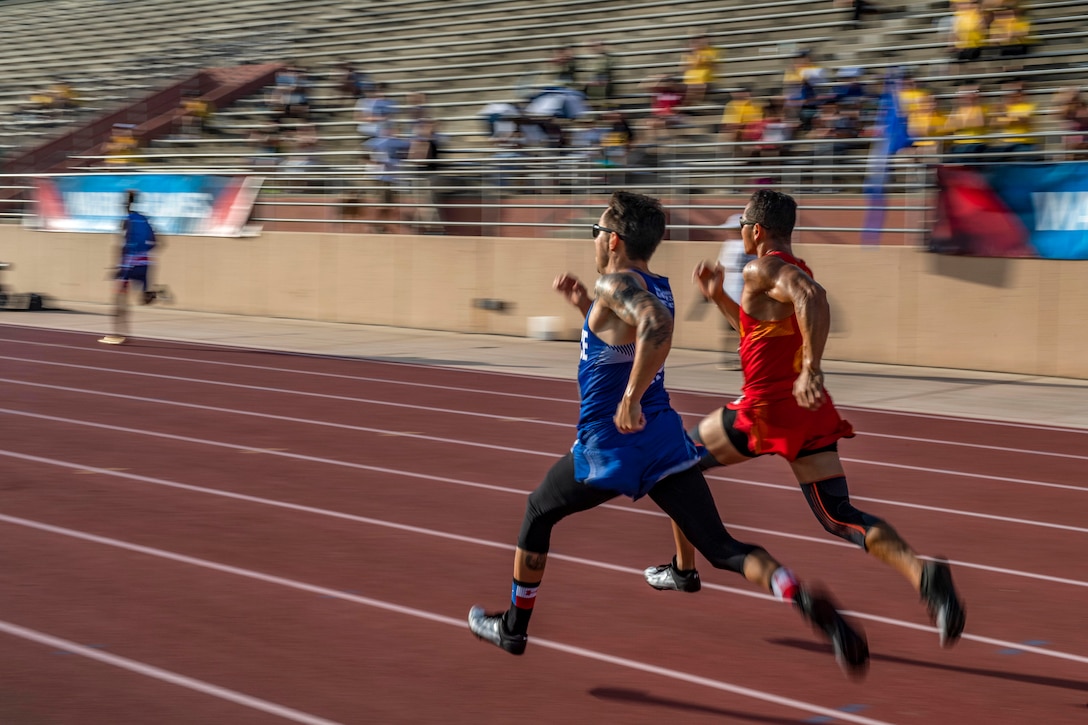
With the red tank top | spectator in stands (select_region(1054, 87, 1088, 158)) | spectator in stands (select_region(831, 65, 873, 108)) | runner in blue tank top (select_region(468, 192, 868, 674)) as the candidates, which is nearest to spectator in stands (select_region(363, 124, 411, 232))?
spectator in stands (select_region(831, 65, 873, 108))

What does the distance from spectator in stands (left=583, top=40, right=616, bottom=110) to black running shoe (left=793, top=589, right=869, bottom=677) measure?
1852 cm

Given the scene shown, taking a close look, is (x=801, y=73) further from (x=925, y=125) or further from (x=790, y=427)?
(x=790, y=427)

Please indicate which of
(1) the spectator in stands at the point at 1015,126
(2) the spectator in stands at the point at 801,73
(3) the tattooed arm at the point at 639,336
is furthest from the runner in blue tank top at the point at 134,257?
(3) the tattooed arm at the point at 639,336

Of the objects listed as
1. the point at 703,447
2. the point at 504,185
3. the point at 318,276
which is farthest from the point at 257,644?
the point at 318,276

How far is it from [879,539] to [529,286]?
569 inches

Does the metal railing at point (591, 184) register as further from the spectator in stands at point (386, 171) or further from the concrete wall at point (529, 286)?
the concrete wall at point (529, 286)

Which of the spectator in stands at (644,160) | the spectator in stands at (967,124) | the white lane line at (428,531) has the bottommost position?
the white lane line at (428,531)

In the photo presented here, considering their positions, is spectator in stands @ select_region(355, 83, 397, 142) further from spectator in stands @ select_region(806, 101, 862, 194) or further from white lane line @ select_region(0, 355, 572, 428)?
white lane line @ select_region(0, 355, 572, 428)

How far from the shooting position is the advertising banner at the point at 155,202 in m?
23.9

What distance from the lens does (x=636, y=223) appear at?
5176 mm

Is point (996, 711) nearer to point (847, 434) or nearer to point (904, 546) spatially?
point (904, 546)

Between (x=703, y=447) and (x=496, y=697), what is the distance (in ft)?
5.87

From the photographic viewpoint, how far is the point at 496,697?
16.1 feet

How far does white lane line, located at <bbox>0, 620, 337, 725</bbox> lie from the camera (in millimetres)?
4691
